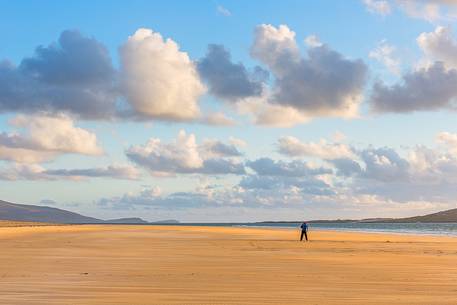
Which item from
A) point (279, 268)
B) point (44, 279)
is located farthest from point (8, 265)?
point (279, 268)

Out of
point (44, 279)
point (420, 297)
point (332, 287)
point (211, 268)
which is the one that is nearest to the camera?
point (420, 297)

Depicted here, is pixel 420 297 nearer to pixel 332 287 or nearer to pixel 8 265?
pixel 332 287

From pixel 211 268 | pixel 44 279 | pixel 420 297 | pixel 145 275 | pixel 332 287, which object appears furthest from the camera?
pixel 211 268

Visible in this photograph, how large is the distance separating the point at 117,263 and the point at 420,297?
1452 cm

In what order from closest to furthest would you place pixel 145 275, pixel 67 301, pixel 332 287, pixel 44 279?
pixel 67 301 < pixel 332 287 < pixel 44 279 < pixel 145 275

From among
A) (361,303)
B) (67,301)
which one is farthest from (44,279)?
(361,303)

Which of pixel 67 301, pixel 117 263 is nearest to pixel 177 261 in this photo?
pixel 117 263

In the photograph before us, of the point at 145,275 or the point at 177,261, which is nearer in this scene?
the point at 145,275

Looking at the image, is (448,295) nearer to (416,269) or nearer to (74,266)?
(416,269)

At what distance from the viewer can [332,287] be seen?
17625 mm

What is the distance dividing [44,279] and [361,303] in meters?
9.99

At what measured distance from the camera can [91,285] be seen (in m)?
17.6

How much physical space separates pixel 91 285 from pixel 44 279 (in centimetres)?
243

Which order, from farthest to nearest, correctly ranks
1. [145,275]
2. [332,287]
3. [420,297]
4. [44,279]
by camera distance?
1. [145,275]
2. [44,279]
3. [332,287]
4. [420,297]
